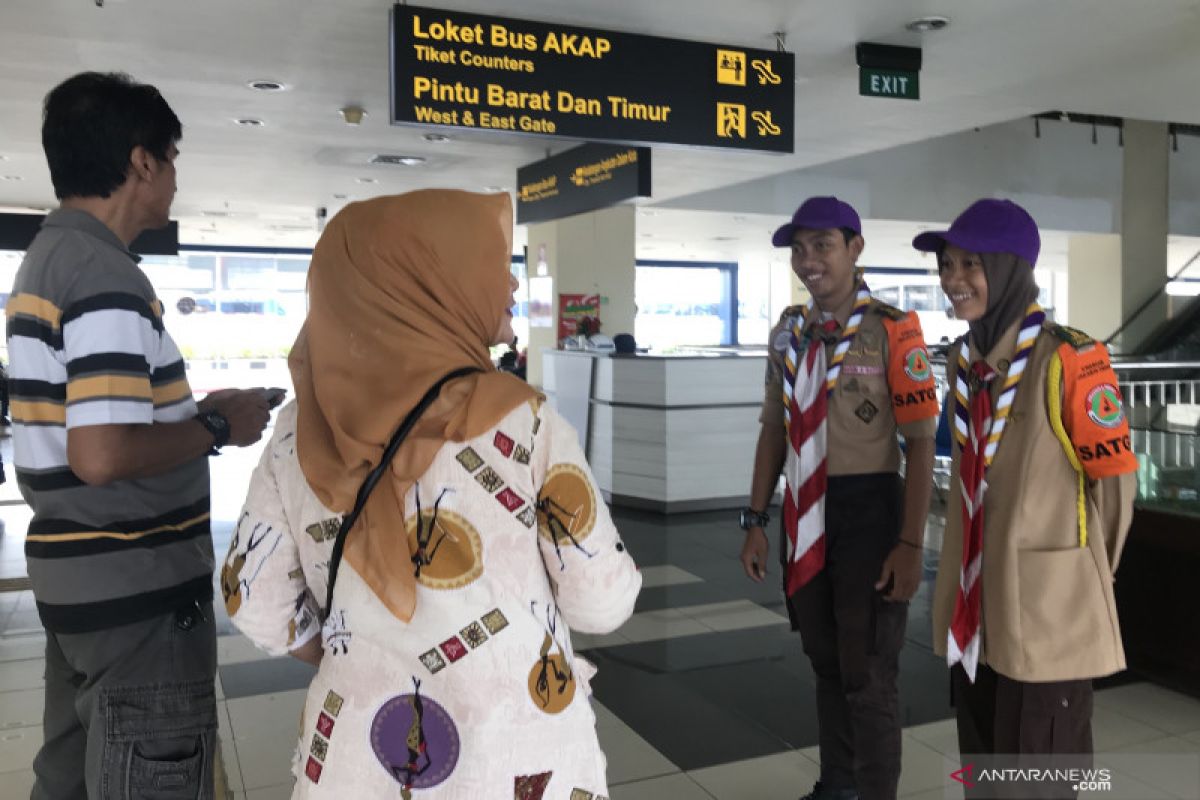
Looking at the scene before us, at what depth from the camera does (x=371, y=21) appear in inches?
182

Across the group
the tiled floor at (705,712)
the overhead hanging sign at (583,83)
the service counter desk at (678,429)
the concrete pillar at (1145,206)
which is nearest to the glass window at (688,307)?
the concrete pillar at (1145,206)

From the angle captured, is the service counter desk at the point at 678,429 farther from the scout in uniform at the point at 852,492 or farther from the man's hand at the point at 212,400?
the man's hand at the point at 212,400

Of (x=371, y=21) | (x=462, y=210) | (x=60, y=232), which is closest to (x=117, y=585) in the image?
(x=60, y=232)

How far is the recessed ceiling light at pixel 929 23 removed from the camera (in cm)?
472

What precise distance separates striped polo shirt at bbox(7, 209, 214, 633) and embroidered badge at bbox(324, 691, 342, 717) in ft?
1.74

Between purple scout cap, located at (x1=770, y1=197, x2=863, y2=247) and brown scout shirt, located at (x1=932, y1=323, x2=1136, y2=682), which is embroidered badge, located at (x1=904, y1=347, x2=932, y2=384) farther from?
brown scout shirt, located at (x1=932, y1=323, x2=1136, y2=682)

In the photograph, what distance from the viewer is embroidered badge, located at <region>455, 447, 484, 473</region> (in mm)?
1217

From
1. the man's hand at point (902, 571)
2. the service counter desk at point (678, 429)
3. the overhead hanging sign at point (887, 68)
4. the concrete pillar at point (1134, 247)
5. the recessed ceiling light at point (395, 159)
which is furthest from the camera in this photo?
the concrete pillar at point (1134, 247)

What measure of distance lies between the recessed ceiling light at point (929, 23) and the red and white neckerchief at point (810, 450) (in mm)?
2810

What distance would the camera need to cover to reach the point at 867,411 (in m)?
2.42

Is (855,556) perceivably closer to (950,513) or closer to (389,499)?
(950,513)

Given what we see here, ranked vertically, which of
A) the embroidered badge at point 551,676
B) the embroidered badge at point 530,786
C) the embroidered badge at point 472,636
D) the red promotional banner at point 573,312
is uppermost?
the red promotional banner at point 573,312

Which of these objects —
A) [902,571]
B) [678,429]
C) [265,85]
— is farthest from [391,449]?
[678,429]

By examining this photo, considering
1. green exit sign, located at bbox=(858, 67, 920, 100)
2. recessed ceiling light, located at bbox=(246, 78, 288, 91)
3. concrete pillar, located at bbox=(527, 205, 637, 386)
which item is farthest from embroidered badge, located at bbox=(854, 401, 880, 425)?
concrete pillar, located at bbox=(527, 205, 637, 386)
